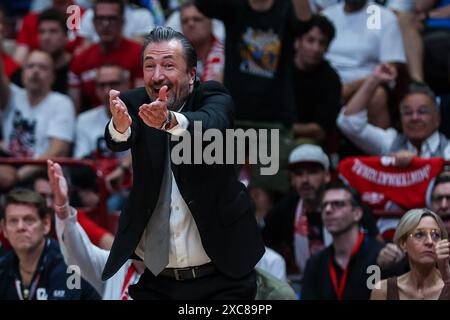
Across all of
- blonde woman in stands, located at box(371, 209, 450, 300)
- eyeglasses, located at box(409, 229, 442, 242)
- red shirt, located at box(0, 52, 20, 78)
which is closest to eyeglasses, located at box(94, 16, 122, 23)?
red shirt, located at box(0, 52, 20, 78)

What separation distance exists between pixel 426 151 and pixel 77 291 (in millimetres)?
2793

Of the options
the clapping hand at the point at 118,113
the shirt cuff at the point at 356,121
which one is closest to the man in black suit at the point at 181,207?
the clapping hand at the point at 118,113

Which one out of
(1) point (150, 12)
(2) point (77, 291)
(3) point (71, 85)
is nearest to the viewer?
(2) point (77, 291)

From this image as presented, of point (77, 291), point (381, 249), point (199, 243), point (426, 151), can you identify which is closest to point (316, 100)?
point (426, 151)

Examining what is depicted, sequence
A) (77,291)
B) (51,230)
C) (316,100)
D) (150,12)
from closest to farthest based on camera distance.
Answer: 1. (77,291)
2. (51,230)
3. (316,100)
4. (150,12)

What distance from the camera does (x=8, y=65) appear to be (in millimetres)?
10625

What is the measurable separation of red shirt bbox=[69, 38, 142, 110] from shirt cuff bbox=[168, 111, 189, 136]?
4798mm

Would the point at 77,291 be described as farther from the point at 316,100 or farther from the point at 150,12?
the point at 150,12

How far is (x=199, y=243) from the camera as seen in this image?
531 cm

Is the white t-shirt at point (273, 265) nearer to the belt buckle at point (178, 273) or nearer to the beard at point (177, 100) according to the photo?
the belt buckle at point (178, 273)

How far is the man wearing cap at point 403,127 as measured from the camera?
27.1 feet

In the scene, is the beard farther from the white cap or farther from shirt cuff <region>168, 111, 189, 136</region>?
the white cap

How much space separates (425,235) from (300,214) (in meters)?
2.07

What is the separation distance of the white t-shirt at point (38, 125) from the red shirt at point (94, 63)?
39cm
